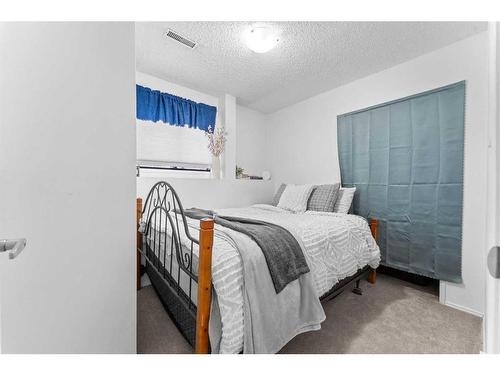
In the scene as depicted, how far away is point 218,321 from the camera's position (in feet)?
3.35

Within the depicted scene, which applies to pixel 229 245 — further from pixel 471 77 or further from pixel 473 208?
pixel 471 77

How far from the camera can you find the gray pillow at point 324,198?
2434 millimetres

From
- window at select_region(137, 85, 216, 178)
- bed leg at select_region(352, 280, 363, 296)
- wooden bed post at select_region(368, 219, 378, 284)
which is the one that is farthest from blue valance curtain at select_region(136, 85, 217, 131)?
bed leg at select_region(352, 280, 363, 296)

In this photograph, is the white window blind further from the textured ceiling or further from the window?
the textured ceiling

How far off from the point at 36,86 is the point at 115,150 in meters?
0.30

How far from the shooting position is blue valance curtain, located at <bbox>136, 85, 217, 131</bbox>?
251 centimetres

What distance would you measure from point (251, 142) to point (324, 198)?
1669 millimetres

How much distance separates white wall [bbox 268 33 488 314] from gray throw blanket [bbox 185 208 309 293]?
1347mm

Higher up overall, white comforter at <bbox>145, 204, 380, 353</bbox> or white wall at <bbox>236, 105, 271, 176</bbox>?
white wall at <bbox>236, 105, 271, 176</bbox>

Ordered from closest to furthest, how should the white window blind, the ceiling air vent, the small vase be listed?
1. the ceiling air vent
2. the white window blind
3. the small vase

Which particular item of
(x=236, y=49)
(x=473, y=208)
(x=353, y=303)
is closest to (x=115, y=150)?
(x=236, y=49)

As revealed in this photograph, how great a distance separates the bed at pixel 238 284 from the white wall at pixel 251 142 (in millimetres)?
1888

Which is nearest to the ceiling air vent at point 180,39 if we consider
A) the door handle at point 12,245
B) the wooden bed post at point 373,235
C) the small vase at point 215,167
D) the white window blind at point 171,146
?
the white window blind at point 171,146

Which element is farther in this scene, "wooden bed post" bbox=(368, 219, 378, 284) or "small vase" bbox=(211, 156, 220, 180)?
"small vase" bbox=(211, 156, 220, 180)
